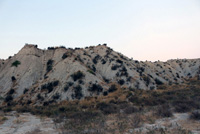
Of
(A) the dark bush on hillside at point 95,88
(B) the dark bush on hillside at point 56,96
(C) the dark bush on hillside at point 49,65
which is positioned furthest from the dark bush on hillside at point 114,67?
(B) the dark bush on hillside at point 56,96

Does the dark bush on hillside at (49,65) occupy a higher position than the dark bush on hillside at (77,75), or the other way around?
the dark bush on hillside at (49,65)

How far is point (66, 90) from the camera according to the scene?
103 ft

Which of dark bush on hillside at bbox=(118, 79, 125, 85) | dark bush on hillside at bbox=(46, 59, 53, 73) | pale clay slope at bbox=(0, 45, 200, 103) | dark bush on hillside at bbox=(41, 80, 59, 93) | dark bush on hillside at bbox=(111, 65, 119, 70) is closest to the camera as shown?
dark bush on hillside at bbox=(41, 80, 59, 93)

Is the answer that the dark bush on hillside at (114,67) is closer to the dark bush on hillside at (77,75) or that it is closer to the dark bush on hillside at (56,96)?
the dark bush on hillside at (77,75)

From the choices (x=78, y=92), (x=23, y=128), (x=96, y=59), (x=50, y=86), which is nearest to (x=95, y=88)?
(x=78, y=92)

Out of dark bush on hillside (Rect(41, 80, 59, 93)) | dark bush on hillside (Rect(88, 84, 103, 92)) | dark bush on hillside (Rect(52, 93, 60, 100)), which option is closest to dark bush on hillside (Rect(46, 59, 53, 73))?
dark bush on hillside (Rect(41, 80, 59, 93))

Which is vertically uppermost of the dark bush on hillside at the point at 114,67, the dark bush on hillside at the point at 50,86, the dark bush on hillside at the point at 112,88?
the dark bush on hillside at the point at 114,67

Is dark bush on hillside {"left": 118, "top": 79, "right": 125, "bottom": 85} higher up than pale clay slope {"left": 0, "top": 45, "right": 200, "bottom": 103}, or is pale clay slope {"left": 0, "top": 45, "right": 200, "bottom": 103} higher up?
pale clay slope {"left": 0, "top": 45, "right": 200, "bottom": 103}

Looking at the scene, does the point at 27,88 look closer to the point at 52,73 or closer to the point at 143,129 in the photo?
the point at 52,73

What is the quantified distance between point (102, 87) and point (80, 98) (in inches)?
213

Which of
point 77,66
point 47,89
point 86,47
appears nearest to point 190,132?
point 47,89

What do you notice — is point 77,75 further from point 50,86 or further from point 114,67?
point 114,67

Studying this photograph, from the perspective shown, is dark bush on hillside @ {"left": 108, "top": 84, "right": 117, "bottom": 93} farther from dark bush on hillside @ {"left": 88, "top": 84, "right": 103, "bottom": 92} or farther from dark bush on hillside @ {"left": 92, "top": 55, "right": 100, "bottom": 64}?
dark bush on hillside @ {"left": 92, "top": 55, "right": 100, "bottom": 64}

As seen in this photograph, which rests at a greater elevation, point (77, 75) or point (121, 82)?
point (77, 75)
